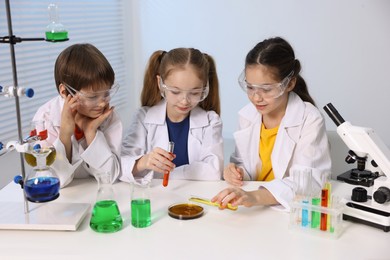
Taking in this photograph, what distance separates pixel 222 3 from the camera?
4094 millimetres

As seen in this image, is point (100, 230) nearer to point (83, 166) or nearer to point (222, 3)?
point (83, 166)

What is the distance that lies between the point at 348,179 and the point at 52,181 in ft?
3.48

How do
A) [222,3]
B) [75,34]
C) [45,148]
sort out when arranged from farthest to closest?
[222,3] < [75,34] < [45,148]

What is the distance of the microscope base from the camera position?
133 centimetres

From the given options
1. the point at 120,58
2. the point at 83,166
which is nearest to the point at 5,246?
the point at 83,166

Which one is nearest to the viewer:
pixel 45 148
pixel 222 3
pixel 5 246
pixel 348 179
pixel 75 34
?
pixel 5 246

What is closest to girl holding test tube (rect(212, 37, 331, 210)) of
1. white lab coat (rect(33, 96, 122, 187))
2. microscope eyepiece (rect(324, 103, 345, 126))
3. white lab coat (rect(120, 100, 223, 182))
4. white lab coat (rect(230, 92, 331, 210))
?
white lab coat (rect(230, 92, 331, 210))

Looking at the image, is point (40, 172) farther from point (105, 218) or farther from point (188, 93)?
point (188, 93)

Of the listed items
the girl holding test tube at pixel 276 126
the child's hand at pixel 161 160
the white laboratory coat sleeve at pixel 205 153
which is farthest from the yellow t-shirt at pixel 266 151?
the child's hand at pixel 161 160

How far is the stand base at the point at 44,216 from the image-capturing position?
1355 millimetres

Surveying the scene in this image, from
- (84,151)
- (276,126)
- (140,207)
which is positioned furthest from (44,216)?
(276,126)

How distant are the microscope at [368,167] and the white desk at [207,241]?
0.03m

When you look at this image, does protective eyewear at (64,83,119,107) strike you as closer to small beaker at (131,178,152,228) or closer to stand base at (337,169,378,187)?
small beaker at (131,178,152,228)

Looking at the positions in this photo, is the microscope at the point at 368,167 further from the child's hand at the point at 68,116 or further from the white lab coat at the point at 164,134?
the child's hand at the point at 68,116
